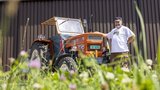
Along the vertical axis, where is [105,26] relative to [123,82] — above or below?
above

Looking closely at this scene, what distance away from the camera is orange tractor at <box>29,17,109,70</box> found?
6.07m

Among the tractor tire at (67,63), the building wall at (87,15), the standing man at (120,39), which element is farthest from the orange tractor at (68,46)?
the building wall at (87,15)

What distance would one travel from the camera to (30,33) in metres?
11.9

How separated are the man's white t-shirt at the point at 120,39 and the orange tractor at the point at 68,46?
28 centimetres

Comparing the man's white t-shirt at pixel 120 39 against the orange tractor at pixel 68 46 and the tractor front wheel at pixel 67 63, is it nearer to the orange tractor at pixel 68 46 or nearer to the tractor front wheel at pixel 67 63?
the orange tractor at pixel 68 46

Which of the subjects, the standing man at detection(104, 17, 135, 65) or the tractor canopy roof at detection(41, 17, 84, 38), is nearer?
the standing man at detection(104, 17, 135, 65)

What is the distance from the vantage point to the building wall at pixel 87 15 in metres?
11.7

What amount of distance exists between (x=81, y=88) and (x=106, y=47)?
528 cm

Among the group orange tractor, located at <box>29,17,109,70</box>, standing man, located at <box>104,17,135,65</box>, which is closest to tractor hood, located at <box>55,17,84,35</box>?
orange tractor, located at <box>29,17,109,70</box>

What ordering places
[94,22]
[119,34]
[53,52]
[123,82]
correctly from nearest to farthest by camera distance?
1. [123,82]
2. [119,34]
3. [53,52]
4. [94,22]

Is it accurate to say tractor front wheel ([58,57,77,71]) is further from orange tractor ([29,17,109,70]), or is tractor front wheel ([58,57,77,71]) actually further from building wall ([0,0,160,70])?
building wall ([0,0,160,70])

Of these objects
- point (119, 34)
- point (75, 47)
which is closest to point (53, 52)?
point (75, 47)

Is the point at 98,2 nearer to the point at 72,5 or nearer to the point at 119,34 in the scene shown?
the point at 72,5

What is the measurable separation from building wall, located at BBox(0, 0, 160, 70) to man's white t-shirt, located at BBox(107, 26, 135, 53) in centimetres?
524
